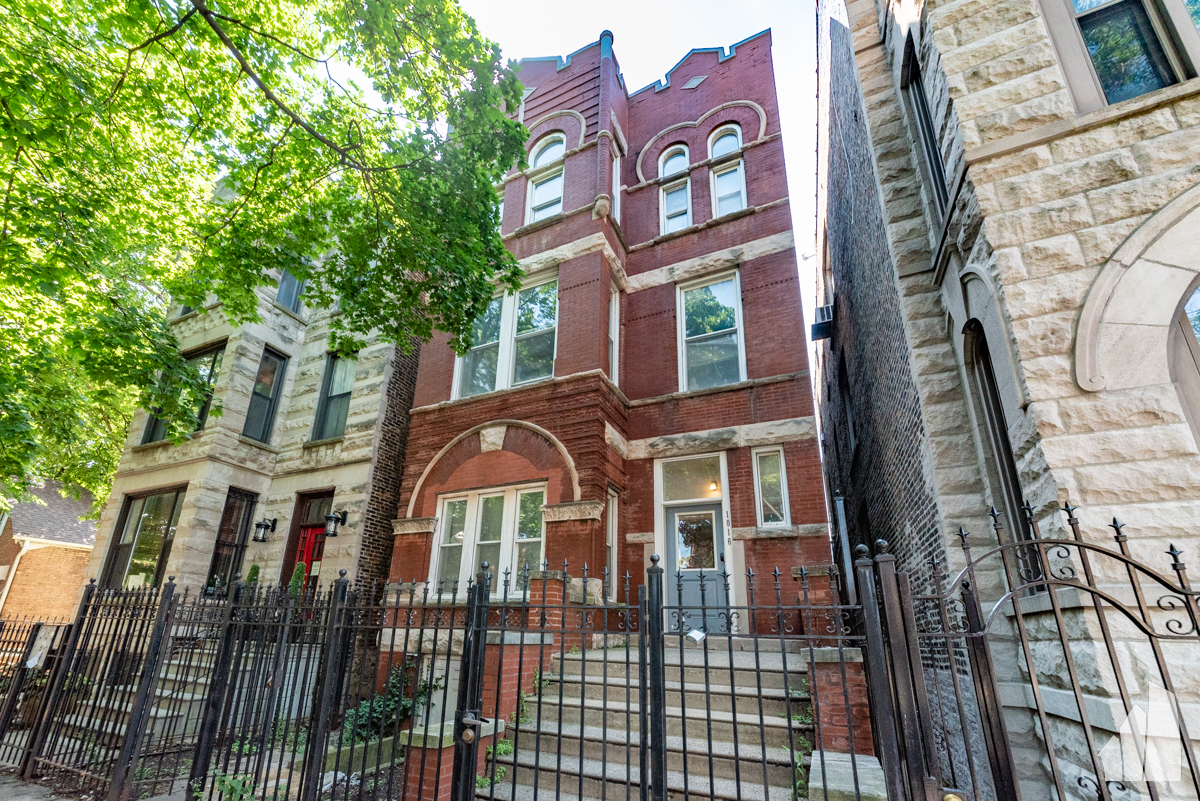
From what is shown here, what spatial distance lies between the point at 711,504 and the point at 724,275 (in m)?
4.38

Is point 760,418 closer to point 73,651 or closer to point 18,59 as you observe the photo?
point 73,651

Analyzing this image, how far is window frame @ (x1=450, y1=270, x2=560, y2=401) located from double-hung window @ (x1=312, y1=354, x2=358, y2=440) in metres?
3.23

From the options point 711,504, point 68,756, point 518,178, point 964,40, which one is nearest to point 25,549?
point 68,756

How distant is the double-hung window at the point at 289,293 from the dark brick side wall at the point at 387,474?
13.0ft

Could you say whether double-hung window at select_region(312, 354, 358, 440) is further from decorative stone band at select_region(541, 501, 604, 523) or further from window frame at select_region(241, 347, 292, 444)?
decorative stone band at select_region(541, 501, 604, 523)

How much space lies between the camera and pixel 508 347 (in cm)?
1073

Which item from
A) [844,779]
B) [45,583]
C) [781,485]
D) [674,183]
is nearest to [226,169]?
[674,183]

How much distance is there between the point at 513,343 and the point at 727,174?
18.9 ft

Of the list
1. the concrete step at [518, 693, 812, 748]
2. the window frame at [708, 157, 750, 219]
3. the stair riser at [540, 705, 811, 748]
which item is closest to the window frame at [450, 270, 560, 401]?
the window frame at [708, 157, 750, 219]

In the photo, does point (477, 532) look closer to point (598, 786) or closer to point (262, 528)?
point (598, 786)

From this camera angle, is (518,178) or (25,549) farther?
(25,549)

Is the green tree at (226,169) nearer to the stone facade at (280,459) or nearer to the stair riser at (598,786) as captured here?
the stone facade at (280,459)

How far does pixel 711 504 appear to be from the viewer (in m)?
9.11

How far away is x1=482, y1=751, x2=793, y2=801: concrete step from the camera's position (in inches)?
176
